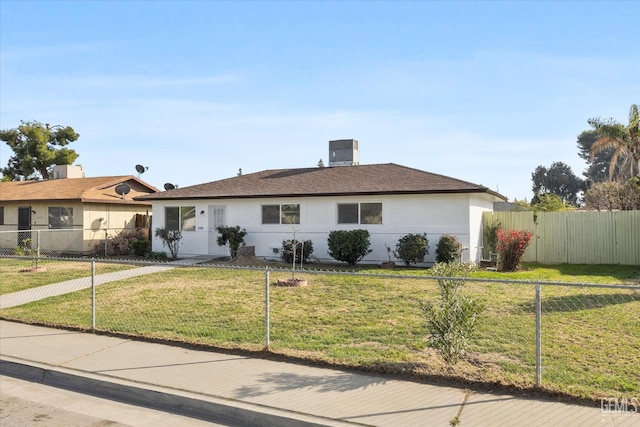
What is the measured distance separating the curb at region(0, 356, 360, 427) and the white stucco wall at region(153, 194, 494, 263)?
13.2m

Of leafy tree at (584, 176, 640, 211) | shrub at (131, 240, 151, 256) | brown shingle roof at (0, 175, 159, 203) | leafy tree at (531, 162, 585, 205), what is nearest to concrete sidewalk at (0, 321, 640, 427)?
shrub at (131, 240, 151, 256)

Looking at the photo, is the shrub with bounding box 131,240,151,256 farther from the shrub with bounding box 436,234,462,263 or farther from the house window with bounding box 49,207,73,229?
the shrub with bounding box 436,234,462,263

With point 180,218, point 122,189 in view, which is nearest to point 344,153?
point 180,218

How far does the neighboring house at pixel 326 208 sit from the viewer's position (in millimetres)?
17797

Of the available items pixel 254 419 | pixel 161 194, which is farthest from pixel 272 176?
pixel 254 419

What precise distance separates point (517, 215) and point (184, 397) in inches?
688

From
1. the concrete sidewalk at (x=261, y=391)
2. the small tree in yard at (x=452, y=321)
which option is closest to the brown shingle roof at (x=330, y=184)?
the small tree in yard at (x=452, y=321)

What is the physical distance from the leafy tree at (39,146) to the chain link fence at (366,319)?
32.6m

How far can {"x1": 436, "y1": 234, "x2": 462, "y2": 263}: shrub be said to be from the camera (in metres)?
16.8

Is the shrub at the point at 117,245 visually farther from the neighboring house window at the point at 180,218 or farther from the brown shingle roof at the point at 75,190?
the neighboring house window at the point at 180,218

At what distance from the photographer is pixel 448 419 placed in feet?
15.4

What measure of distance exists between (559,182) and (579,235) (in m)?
49.8

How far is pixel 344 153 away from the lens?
24.4 meters

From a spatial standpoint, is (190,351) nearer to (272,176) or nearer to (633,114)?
(272,176)
